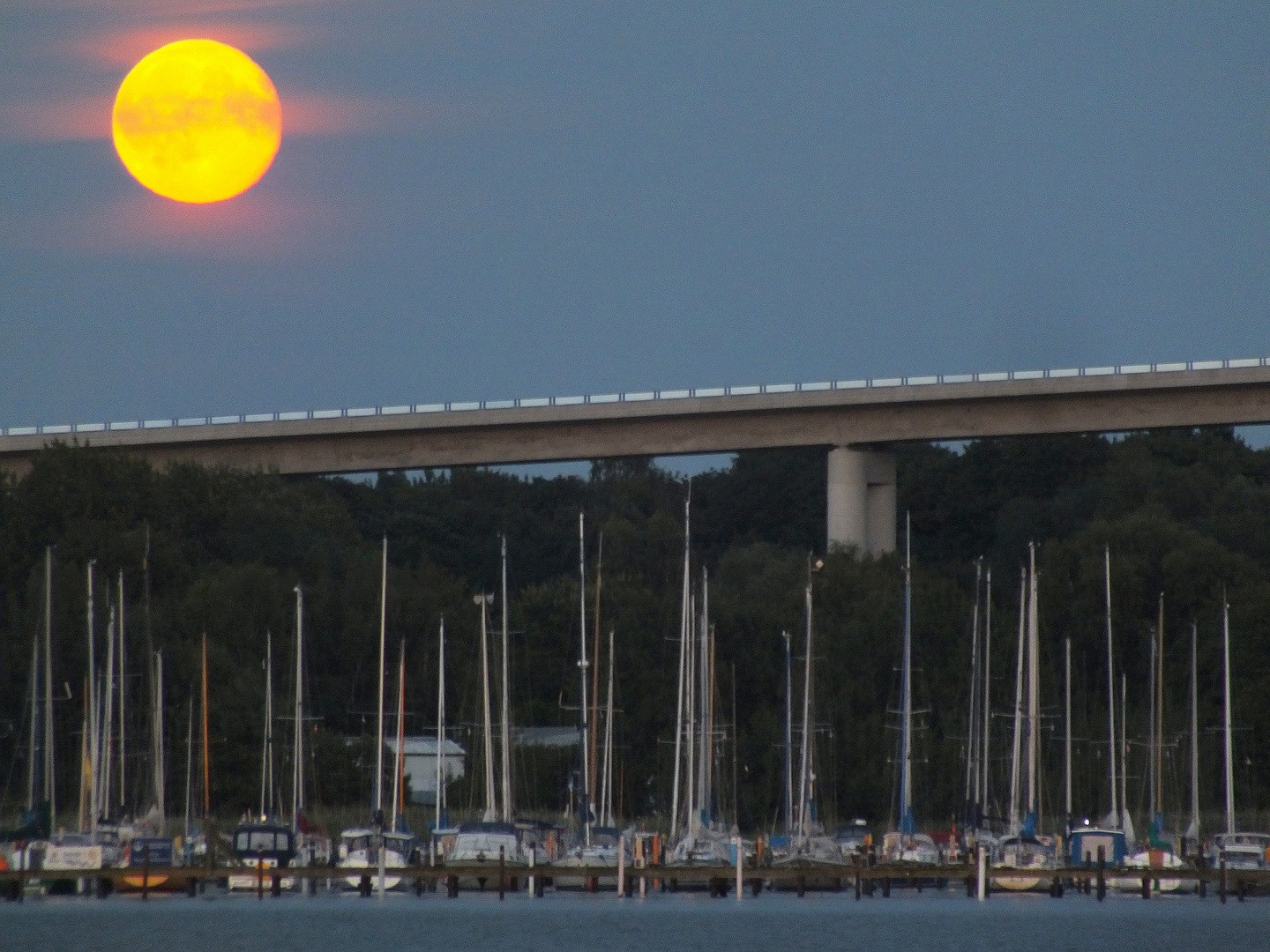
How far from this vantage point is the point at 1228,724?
74.1 m

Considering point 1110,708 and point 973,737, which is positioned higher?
point 1110,708

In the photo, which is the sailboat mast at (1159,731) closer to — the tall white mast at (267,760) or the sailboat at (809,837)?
the sailboat at (809,837)

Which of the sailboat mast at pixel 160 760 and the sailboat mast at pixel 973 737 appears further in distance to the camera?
the sailboat mast at pixel 973 737

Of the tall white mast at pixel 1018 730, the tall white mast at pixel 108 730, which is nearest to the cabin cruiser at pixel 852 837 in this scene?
the tall white mast at pixel 1018 730

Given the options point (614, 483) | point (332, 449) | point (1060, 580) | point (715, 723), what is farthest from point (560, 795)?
point (614, 483)

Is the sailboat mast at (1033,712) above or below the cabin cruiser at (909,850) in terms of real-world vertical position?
above

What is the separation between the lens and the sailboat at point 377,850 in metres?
65.1

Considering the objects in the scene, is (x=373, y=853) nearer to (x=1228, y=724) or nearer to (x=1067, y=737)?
(x=1067, y=737)

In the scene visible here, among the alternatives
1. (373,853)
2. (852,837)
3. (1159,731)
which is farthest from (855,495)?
(373,853)

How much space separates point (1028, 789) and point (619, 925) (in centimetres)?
1536

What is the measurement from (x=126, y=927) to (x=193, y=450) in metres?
49.0

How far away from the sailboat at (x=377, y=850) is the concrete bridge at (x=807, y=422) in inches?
1057

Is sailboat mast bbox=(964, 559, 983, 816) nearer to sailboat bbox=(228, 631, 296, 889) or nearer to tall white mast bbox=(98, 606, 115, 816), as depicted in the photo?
sailboat bbox=(228, 631, 296, 889)

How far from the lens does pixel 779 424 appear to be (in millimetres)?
98000
